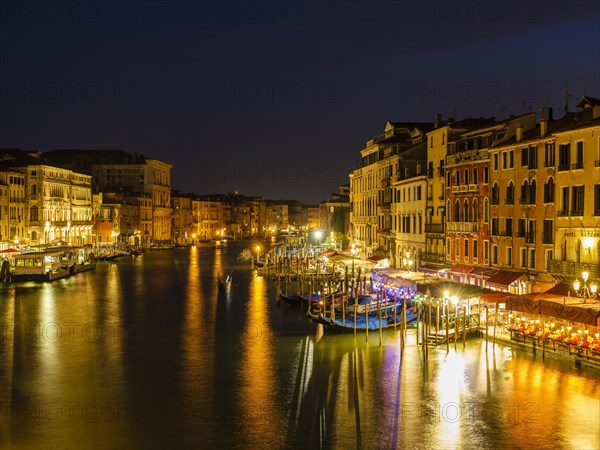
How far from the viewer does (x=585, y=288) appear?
80.9ft

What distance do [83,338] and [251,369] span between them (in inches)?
333

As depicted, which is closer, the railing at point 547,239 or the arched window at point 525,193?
the railing at point 547,239

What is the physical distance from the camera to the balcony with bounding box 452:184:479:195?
35156mm

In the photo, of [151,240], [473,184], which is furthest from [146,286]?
[151,240]

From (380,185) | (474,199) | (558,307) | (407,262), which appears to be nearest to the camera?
(558,307)

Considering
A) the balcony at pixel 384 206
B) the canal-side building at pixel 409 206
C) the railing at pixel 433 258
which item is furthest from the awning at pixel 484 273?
the balcony at pixel 384 206

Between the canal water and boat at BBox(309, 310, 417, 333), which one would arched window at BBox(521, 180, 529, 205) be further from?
the canal water

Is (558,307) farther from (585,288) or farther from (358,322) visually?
(358,322)

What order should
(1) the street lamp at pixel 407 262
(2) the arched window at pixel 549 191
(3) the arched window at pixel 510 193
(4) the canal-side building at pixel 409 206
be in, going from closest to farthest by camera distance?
(2) the arched window at pixel 549 191
(3) the arched window at pixel 510 193
(4) the canal-side building at pixel 409 206
(1) the street lamp at pixel 407 262

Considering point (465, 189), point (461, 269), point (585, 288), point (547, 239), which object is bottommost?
point (585, 288)

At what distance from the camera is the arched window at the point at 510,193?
3191 cm

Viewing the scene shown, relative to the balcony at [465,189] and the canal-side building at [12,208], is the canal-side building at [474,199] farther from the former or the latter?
the canal-side building at [12,208]

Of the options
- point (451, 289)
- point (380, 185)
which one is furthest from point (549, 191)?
point (380, 185)

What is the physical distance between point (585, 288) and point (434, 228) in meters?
15.2
